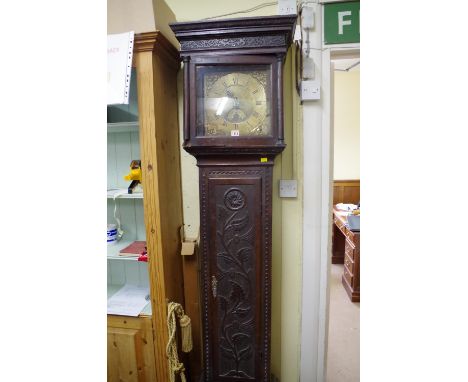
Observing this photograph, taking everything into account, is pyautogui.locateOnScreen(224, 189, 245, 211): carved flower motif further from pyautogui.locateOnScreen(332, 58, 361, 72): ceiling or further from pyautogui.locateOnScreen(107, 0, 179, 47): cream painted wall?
pyautogui.locateOnScreen(332, 58, 361, 72): ceiling

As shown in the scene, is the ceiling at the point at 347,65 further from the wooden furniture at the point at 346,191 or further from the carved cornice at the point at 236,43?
the carved cornice at the point at 236,43

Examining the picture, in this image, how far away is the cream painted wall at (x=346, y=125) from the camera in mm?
3709

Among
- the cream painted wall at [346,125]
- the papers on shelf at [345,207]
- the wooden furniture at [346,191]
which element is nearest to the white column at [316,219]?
the papers on shelf at [345,207]

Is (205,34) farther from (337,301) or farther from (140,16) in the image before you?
(337,301)

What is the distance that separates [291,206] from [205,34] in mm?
912

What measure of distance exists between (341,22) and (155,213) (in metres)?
1.30

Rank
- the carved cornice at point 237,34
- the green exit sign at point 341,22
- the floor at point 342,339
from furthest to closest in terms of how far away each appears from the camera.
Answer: the floor at point 342,339 < the green exit sign at point 341,22 < the carved cornice at point 237,34

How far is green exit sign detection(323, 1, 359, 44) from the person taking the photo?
4.16 ft

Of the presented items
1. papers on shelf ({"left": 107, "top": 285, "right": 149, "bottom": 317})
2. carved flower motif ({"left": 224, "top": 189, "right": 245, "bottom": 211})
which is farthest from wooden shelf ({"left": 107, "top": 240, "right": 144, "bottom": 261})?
carved flower motif ({"left": 224, "top": 189, "right": 245, "bottom": 211})

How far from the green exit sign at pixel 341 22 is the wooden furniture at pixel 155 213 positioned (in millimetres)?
775

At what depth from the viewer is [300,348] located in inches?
57.4

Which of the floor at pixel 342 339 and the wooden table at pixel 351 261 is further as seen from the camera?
the wooden table at pixel 351 261

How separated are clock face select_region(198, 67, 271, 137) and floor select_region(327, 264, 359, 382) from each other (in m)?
1.78

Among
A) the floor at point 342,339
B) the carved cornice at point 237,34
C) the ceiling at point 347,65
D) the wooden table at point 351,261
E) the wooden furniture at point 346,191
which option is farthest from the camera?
the wooden furniture at point 346,191
